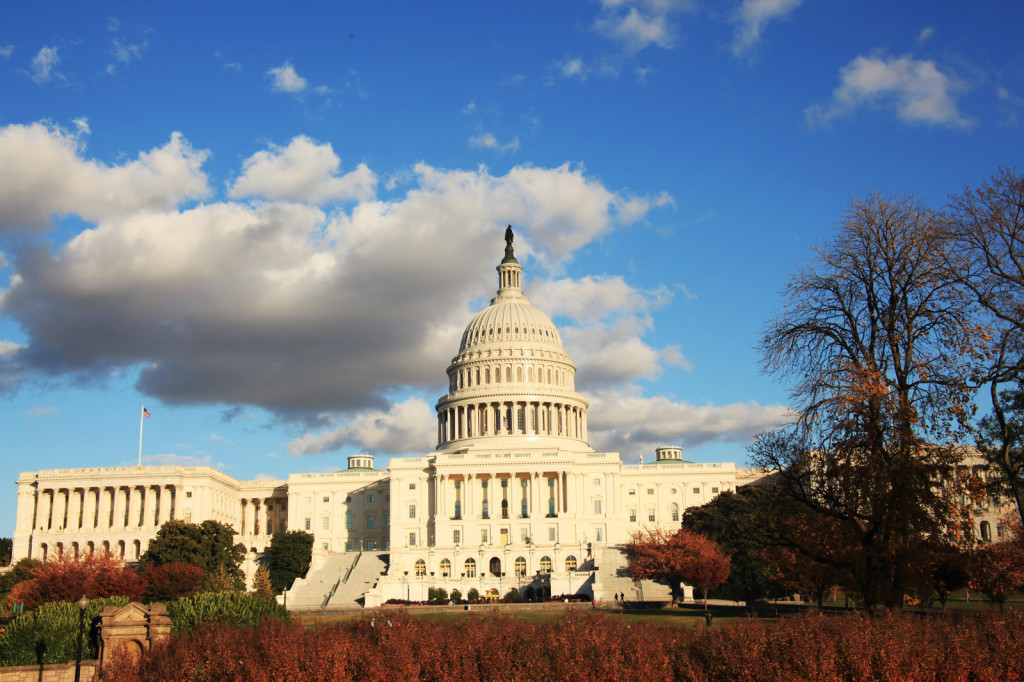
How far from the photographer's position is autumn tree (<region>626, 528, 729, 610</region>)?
242ft

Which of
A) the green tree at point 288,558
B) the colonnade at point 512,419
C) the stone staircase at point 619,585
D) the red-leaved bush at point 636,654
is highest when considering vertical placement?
the colonnade at point 512,419

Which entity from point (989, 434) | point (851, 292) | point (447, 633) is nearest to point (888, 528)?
point (851, 292)

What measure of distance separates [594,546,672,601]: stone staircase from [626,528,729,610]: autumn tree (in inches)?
32.4

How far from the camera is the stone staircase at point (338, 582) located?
315 ft

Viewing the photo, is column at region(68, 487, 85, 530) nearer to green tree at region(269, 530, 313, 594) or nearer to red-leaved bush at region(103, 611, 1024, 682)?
green tree at region(269, 530, 313, 594)

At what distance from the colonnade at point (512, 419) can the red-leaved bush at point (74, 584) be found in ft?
250

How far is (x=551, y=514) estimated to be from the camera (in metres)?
119

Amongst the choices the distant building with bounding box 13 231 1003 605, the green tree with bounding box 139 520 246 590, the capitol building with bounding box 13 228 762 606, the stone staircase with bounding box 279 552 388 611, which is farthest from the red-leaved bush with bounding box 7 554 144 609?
the distant building with bounding box 13 231 1003 605

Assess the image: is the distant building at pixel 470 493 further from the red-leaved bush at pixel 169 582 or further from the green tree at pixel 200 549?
the red-leaved bush at pixel 169 582

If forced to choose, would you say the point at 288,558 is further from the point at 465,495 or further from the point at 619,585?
the point at 619,585

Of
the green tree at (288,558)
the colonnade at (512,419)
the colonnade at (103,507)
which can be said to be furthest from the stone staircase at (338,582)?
the colonnade at (103,507)

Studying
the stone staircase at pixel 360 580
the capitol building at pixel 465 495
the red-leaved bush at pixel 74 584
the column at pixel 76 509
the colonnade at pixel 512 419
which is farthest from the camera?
the colonnade at pixel 512 419

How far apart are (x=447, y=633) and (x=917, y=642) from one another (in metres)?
12.9

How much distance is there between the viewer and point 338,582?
341ft
